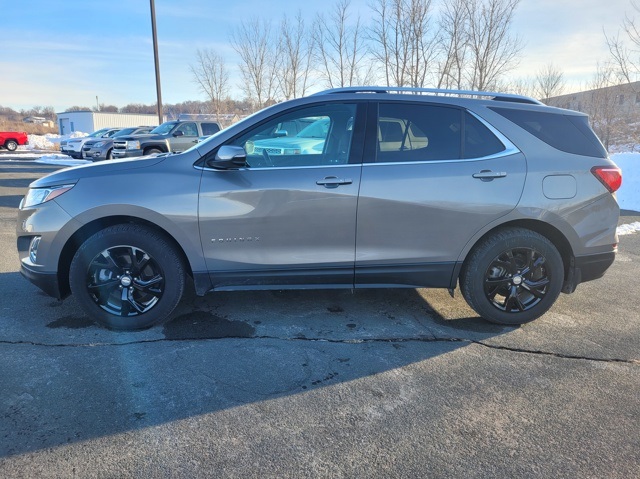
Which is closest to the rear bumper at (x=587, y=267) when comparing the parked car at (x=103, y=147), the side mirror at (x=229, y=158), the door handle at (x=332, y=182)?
the door handle at (x=332, y=182)

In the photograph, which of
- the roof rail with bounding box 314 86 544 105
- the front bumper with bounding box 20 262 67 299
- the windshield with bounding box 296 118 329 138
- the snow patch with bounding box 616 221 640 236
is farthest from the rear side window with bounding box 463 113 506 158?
the snow patch with bounding box 616 221 640 236

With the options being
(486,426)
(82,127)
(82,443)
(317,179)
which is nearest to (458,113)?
(317,179)

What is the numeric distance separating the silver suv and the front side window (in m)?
0.01

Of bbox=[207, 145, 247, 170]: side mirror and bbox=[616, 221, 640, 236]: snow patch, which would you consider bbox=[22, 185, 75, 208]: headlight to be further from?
bbox=[616, 221, 640, 236]: snow patch

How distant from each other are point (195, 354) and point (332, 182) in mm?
1635

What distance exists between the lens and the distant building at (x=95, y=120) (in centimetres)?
5094

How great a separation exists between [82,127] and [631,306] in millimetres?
57698

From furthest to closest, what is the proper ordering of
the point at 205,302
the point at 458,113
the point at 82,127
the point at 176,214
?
1. the point at 82,127
2. the point at 205,302
3. the point at 458,113
4. the point at 176,214

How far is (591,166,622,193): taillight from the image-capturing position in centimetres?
363

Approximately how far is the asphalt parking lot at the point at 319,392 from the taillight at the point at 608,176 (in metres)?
1.21

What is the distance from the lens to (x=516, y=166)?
11.6 ft

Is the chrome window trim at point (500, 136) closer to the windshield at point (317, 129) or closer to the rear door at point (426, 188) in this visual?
the rear door at point (426, 188)

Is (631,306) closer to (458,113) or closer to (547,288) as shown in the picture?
(547,288)

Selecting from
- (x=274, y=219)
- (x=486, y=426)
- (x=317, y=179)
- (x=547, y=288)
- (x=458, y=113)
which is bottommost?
(x=486, y=426)
